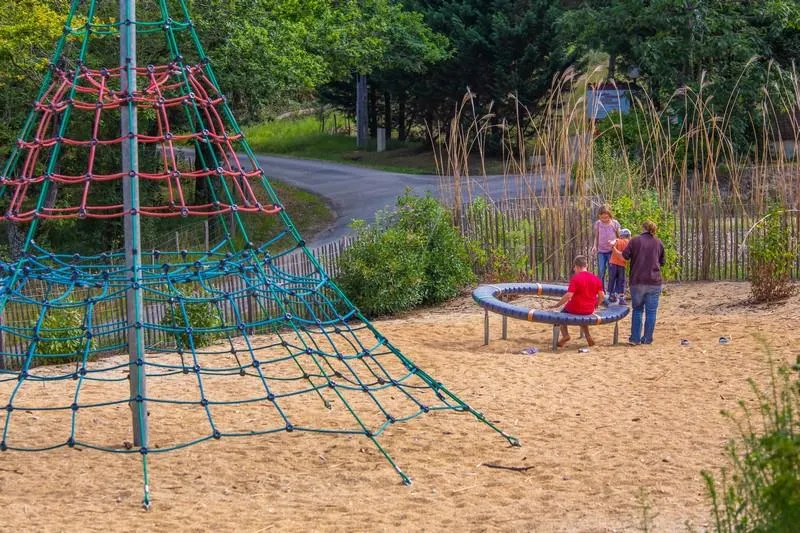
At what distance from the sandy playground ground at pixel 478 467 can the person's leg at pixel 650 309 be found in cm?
55

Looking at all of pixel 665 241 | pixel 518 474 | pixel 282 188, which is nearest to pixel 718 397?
pixel 518 474

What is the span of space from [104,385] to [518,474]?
Result: 446 centimetres

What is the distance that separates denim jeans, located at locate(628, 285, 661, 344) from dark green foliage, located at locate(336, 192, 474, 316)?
325cm

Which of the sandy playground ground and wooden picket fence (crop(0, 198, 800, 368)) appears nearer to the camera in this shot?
the sandy playground ground

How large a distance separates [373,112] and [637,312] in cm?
2692

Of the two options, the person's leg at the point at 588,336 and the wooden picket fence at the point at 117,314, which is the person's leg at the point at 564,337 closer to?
the person's leg at the point at 588,336

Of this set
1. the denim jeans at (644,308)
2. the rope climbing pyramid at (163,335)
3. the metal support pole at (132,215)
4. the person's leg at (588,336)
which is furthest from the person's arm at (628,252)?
the metal support pole at (132,215)

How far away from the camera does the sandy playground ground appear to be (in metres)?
5.95

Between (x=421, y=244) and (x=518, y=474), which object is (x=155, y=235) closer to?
(x=421, y=244)

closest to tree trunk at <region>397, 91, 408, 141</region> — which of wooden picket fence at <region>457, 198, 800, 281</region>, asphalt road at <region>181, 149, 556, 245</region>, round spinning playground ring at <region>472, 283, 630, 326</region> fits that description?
asphalt road at <region>181, 149, 556, 245</region>

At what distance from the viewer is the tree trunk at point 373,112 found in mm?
36250

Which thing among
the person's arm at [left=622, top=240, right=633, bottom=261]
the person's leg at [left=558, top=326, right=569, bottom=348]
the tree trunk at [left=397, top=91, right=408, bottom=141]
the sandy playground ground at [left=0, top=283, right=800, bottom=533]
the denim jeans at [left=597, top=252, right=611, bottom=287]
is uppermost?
the tree trunk at [left=397, top=91, right=408, bottom=141]

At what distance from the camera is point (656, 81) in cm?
2441

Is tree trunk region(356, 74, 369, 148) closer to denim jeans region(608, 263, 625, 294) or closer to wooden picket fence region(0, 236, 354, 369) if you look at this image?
wooden picket fence region(0, 236, 354, 369)
